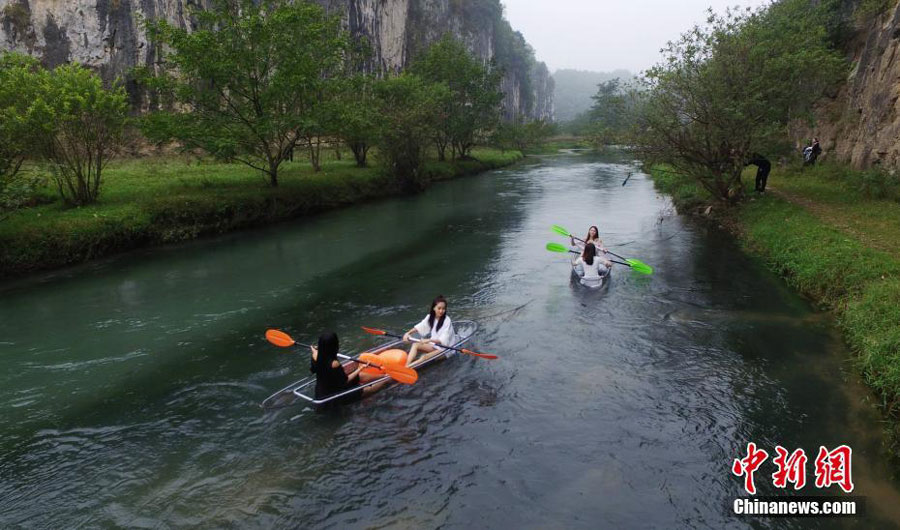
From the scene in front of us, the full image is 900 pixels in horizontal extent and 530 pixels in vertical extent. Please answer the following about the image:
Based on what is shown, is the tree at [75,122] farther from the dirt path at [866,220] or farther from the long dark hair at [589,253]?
the dirt path at [866,220]

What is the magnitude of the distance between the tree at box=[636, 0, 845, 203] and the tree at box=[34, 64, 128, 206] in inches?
772

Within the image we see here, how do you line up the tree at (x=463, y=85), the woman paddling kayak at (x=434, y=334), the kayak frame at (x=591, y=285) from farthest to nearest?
the tree at (x=463, y=85), the kayak frame at (x=591, y=285), the woman paddling kayak at (x=434, y=334)

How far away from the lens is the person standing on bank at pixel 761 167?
20.3 m

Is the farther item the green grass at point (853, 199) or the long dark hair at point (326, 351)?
the green grass at point (853, 199)

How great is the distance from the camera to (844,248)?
12.9m

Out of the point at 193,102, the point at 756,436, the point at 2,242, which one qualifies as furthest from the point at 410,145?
the point at 756,436

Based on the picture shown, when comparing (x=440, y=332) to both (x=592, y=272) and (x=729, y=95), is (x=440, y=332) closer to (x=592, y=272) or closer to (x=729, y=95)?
(x=592, y=272)

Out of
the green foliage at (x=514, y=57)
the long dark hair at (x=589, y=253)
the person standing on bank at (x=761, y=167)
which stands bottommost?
the long dark hair at (x=589, y=253)

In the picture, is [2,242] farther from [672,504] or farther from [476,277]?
[672,504]

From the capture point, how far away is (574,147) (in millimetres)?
91812

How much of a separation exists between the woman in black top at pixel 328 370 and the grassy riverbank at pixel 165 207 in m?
12.4

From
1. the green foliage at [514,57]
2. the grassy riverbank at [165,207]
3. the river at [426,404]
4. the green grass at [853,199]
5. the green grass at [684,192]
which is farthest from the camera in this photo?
the green foliage at [514,57]

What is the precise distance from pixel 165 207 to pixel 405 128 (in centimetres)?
1549

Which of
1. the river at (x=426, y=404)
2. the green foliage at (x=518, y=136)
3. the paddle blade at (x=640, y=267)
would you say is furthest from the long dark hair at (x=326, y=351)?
the green foliage at (x=518, y=136)
